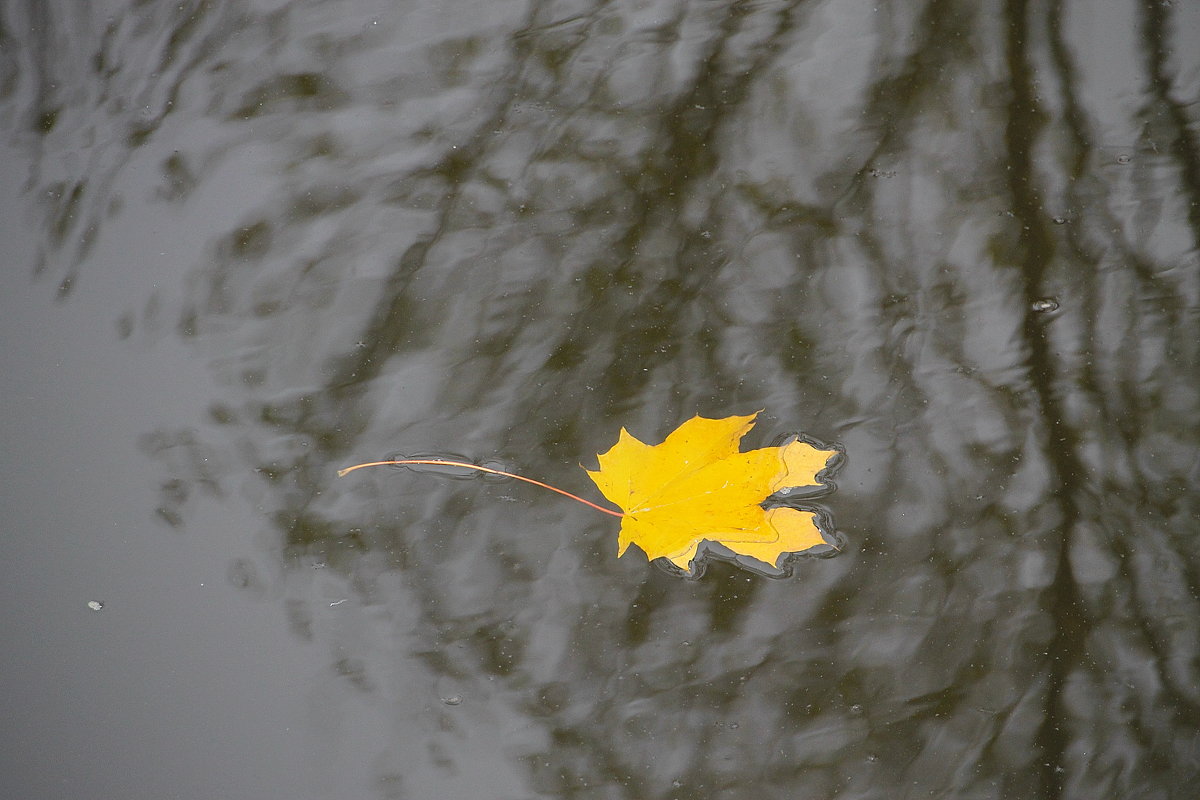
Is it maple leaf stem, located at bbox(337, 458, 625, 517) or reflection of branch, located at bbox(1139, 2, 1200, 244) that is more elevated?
reflection of branch, located at bbox(1139, 2, 1200, 244)

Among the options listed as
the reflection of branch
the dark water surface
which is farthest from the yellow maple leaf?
the reflection of branch

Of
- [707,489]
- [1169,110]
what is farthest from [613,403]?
[1169,110]

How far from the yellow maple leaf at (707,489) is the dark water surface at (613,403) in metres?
0.05

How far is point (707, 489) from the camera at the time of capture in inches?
67.6

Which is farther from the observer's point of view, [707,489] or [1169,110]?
[1169,110]

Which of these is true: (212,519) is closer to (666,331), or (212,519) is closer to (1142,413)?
(666,331)

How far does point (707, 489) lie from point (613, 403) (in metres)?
0.27

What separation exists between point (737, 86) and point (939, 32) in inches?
17.9

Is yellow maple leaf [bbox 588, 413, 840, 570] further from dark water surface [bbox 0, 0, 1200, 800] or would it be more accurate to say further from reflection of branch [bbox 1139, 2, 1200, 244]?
reflection of branch [bbox 1139, 2, 1200, 244]

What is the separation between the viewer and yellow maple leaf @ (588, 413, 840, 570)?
Result: 5.65 ft

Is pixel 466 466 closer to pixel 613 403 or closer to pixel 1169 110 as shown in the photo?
pixel 613 403

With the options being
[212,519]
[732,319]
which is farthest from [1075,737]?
[212,519]

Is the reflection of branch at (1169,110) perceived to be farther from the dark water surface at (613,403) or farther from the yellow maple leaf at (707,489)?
the yellow maple leaf at (707,489)

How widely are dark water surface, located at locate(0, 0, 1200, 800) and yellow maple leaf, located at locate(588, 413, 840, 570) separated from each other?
0.05 m
